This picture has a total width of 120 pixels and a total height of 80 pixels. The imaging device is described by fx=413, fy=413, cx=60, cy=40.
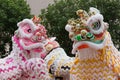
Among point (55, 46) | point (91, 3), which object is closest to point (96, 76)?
point (55, 46)

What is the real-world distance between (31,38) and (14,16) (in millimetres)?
4332

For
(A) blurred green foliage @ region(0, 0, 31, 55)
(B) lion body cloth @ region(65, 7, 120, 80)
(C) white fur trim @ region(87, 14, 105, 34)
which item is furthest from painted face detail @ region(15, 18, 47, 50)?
(A) blurred green foliage @ region(0, 0, 31, 55)

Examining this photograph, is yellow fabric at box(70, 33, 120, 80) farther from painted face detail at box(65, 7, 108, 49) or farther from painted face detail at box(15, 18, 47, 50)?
painted face detail at box(15, 18, 47, 50)

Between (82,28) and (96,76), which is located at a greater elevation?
(82,28)

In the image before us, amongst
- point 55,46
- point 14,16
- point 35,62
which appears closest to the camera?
point 35,62

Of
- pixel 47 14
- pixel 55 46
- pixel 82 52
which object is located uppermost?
pixel 47 14

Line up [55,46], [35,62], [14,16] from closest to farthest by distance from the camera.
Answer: [35,62]
[55,46]
[14,16]

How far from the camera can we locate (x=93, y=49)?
17.4ft

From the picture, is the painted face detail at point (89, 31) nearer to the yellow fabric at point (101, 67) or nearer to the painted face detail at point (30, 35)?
the yellow fabric at point (101, 67)

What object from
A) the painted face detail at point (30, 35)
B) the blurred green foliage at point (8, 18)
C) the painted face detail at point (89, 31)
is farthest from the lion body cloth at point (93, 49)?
the blurred green foliage at point (8, 18)

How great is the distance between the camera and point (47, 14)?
9859 millimetres

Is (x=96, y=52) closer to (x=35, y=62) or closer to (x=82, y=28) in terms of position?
(x=82, y=28)

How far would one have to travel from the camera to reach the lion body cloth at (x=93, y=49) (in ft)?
17.1

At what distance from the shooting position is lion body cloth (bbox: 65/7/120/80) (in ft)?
17.1
